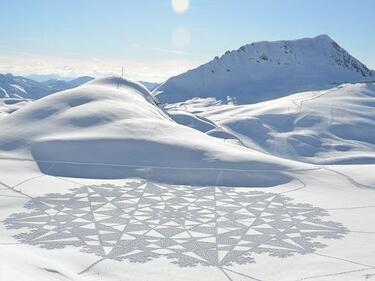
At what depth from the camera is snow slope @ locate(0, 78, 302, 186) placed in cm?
2434

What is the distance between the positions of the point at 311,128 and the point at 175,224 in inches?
3254

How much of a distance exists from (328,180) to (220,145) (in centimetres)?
756

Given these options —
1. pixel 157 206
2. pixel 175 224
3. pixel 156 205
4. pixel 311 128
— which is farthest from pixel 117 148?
pixel 311 128

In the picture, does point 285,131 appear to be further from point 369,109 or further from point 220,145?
point 220,145

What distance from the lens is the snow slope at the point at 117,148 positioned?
79.9 ft

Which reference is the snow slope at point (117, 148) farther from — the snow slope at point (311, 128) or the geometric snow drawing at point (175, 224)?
the snow slope at point (311, 128)

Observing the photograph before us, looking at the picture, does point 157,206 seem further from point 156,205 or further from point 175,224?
point 175,224

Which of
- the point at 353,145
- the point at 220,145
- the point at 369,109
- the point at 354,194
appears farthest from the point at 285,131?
the point at 354,194

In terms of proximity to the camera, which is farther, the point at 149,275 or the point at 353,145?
the point at 353,145

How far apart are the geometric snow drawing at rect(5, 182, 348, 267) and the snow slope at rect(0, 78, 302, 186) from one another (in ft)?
8.62

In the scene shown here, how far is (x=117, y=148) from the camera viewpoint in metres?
27.3

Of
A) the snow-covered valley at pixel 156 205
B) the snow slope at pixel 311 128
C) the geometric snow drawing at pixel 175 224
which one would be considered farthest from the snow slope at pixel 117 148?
the snow slope at pixel 311 128

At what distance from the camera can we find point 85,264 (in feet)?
42.3

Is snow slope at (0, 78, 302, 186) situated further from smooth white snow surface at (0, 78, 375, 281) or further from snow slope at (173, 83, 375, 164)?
snow slope at (173, 83, 375, 164)
